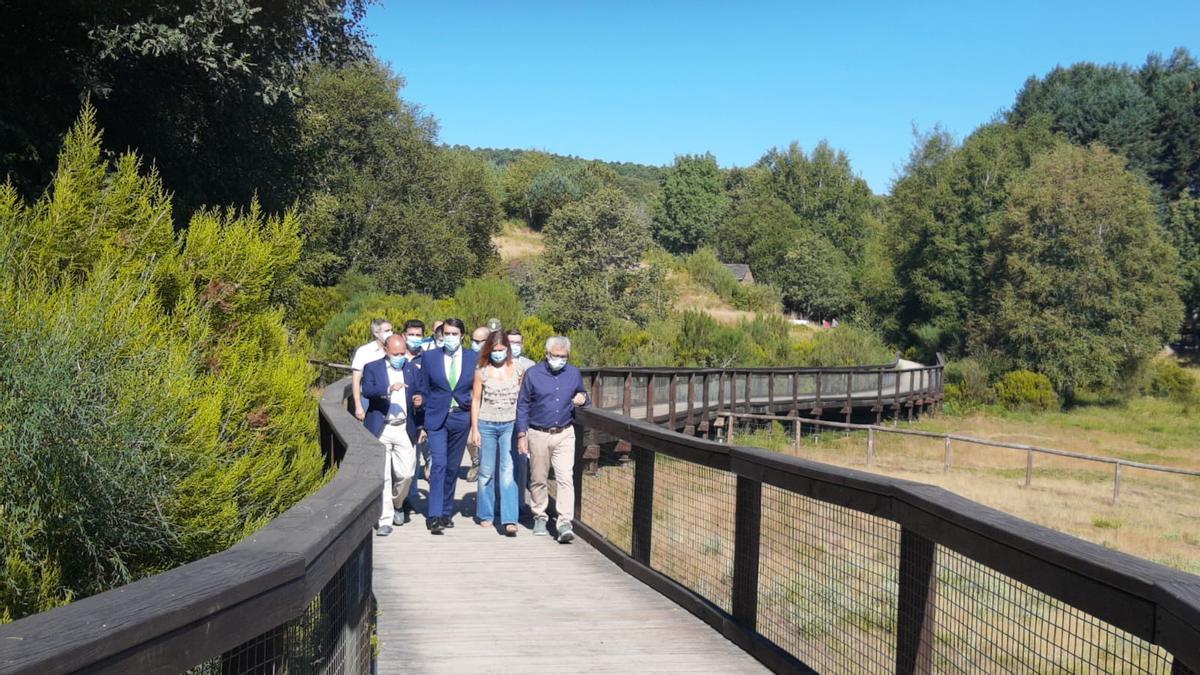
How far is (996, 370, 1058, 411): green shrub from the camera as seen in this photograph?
2172 inches

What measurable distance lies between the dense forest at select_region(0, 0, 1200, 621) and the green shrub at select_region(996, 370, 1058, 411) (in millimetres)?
1548

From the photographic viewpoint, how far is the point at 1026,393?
5538cm

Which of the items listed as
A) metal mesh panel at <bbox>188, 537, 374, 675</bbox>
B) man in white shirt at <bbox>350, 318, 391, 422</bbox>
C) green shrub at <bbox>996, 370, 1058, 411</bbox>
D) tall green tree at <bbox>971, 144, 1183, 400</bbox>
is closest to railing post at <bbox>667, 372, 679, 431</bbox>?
man in white shirt at <bbox>350, 318, 391, 422</bbox>

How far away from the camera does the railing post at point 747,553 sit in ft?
19.9

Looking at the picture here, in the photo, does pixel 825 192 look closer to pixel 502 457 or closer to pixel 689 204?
pixel 689 204

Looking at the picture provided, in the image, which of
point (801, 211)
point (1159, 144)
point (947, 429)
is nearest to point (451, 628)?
point (947, 429)

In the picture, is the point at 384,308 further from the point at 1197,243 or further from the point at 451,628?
the point at 1197,243

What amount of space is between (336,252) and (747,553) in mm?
45959

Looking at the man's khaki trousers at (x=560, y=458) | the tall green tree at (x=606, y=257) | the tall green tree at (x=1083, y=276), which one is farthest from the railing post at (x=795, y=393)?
the tall green tree at (x=1083, y=276)

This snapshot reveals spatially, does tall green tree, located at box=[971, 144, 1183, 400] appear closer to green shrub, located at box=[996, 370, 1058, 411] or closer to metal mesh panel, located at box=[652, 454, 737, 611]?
green shrub, located at box=[996, 370, 1058, 411]

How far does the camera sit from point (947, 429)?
44406 mm

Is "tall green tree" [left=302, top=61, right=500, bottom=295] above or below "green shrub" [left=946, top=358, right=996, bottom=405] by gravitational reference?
above

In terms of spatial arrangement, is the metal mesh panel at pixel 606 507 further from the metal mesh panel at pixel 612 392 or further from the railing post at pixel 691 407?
the railing post at pixel 691 407

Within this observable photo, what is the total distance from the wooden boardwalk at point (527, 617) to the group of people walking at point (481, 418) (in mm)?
564
